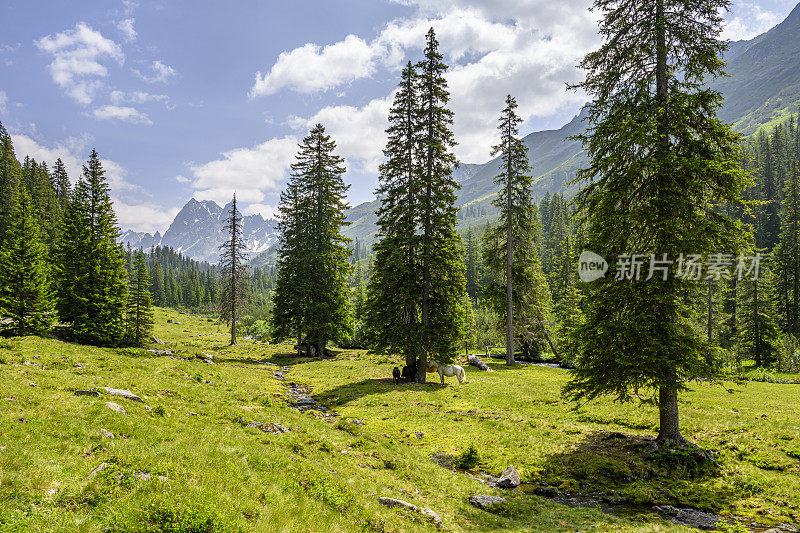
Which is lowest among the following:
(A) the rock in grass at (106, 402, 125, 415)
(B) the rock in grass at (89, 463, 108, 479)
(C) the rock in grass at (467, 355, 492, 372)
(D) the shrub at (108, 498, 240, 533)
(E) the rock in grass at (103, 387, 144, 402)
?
(C) the rock in grass at (467, 355, 492, 372)

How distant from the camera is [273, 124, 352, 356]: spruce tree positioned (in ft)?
126

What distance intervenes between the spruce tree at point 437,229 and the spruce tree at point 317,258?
1503 centimetres

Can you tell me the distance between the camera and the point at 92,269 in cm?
3181

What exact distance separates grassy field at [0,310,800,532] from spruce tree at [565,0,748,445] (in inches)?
109

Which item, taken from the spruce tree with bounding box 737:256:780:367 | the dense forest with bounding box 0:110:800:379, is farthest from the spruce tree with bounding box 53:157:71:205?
the spruce tree with bounding box 737:256:780:367

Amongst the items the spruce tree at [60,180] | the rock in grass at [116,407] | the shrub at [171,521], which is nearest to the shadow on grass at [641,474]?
the shrub at [171,521]

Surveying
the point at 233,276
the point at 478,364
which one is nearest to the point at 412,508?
the point at 478,364

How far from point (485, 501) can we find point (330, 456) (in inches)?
204

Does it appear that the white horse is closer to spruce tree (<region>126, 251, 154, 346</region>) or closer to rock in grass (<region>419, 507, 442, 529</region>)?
rock in grass (<region>419, 507, 442, 529</region>)

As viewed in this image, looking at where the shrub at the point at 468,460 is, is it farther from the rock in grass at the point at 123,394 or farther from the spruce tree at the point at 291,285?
the spruce tree at the point at 291,285

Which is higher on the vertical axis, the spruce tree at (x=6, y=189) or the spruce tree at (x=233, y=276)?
the spruce tree at (x=6, y=189)

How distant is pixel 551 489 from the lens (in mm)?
11555

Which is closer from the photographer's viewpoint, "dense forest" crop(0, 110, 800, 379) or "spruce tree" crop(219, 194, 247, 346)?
"dense forest" crop(0, 110, 800, 379)

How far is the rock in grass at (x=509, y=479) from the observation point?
39.0ft
